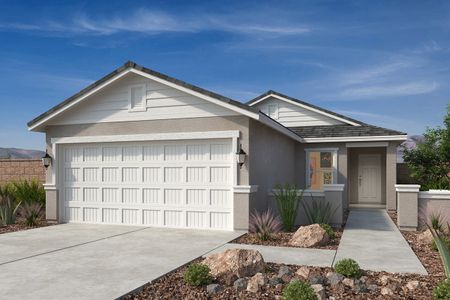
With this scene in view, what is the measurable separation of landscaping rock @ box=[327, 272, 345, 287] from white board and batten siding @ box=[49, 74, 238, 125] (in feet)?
18.1

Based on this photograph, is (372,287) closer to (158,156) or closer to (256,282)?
(256,282)

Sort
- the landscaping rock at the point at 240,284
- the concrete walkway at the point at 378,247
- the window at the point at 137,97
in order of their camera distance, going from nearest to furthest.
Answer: the landscaping rock at the point at 240,284 → the concrete walkway at the point at 378,247 → the window at the point at 137,97

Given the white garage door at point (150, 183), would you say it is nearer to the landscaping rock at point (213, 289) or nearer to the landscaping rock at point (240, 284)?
the landscaping rock at point (240, 284)

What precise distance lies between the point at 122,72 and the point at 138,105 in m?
0.98

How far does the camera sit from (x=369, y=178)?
18.0m

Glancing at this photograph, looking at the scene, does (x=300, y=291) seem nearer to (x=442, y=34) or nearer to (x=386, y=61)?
(x=442, y=34)

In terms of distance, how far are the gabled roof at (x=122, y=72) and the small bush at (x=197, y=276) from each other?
5.13 metres

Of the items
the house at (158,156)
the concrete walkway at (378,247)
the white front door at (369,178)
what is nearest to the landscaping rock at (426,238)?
the concrete walkway at (378,247)

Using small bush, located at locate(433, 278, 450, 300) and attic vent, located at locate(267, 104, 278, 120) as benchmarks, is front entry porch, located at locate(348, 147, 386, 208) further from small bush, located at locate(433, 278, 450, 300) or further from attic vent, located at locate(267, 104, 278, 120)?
small bush, located at locate(433, 278, 450, 300)

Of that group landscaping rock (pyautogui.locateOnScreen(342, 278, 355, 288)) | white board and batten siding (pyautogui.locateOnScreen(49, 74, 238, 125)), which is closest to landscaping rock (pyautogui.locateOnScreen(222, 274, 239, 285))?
landscaping rock (pyautogui.locateOnScreen(342, 278, 355, 288))

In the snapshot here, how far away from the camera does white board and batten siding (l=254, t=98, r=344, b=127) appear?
18.0 metres

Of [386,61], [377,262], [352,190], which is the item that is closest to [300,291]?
[377,262]

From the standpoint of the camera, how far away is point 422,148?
55.6 ft

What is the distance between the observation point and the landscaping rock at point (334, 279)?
17.9ft
